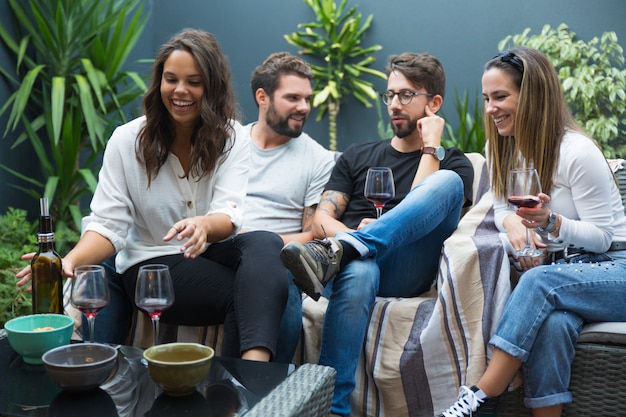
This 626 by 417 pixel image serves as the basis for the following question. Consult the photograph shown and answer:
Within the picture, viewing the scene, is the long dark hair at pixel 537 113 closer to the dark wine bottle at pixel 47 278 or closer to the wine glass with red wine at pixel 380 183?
the wine glass with red wine at pixel 380 183

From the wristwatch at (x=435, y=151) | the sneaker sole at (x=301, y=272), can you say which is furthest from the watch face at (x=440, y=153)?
the sneaker sole at (x=301, y=272)

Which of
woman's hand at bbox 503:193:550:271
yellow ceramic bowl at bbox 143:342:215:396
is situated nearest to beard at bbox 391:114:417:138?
woman's hand at bbox 503:193:550:271

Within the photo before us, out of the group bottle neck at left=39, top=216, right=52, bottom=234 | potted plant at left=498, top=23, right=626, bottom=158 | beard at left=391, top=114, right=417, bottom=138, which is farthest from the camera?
potted plant at left=498, top=23, right=626, bottom=158

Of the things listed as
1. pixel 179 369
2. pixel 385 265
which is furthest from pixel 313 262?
pixel 179 369

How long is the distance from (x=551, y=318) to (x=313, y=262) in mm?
696

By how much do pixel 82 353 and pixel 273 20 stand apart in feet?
14.5

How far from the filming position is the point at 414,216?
2307 mm

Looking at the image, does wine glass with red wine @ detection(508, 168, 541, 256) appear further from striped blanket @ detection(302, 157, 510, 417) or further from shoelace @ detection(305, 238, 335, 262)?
shoelace @ detection(305, 238, 335, 262)

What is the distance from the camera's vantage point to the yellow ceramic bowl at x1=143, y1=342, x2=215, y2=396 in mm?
1397

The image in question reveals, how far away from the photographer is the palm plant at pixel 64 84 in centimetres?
377

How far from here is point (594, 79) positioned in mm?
4371

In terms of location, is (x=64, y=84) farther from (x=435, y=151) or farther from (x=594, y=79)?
(x=594, y=79)

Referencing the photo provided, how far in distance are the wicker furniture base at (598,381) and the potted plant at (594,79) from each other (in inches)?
103

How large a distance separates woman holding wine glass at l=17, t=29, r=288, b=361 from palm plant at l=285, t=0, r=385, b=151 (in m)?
3.01
